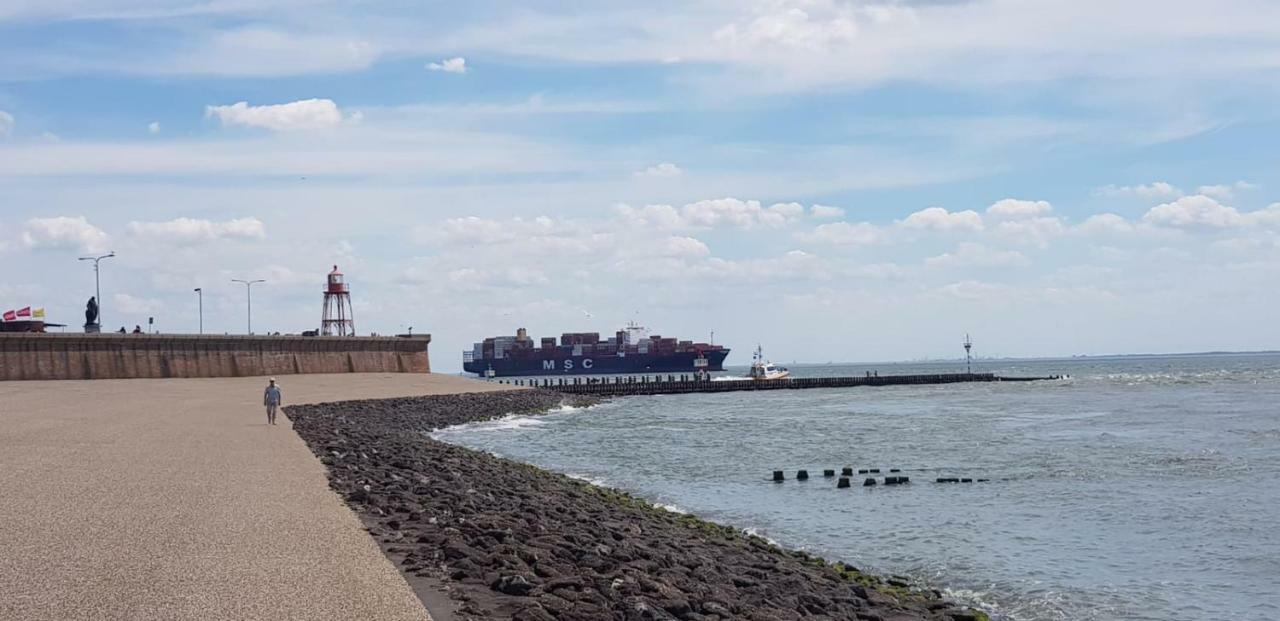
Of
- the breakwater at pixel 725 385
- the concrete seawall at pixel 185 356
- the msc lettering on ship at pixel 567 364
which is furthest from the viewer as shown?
the msc lettering on ship at pixel 567 364

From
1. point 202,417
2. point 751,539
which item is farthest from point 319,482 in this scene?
point 202,417

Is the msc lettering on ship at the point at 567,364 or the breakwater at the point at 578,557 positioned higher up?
the msc lettering on ship at the point at 567,364

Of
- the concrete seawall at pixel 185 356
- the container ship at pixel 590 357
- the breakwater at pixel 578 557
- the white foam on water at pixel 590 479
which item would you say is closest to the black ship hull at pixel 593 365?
the container ship at pixel 590 357

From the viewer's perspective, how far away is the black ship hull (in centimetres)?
14538

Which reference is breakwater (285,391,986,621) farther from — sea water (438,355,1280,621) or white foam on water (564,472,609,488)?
white foam on water (564,472,609,488)

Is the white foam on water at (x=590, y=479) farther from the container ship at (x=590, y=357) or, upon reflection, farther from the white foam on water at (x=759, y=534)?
the container ship at (x=590, y=357)

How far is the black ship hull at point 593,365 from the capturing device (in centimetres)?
14538

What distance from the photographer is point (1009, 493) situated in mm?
21312

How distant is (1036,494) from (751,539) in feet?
26.0

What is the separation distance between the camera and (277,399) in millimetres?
27984

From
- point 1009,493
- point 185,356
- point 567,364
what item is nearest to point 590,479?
point 1009,493

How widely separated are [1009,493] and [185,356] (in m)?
47.3

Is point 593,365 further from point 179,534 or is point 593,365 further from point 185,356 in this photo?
point 179,534

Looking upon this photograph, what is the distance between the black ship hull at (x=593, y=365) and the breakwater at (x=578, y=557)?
12427 centimetres
